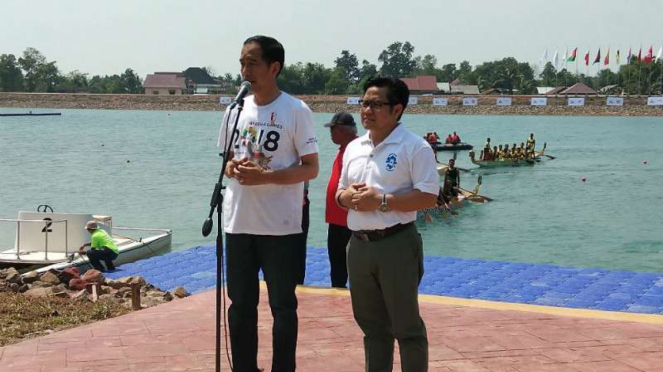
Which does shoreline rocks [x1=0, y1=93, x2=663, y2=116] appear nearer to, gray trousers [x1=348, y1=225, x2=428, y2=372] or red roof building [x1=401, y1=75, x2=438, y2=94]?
red roof building [x1=401, y1=75, x2=438, y2=94]

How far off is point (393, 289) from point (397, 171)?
53cm

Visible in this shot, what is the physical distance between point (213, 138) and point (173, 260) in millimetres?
60267

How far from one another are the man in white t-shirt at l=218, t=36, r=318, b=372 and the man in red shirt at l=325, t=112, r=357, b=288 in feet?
4.84

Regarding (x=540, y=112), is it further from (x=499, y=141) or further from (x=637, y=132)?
(x=499, y=141)

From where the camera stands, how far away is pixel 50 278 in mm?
10359

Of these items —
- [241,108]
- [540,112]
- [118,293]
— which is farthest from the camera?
[540,112]

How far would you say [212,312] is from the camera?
616 cm

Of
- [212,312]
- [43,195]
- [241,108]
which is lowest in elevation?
[43,195]

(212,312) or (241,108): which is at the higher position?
(241,108)

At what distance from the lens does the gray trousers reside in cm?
400

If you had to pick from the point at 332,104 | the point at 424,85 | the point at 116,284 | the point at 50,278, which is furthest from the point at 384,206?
the point at 424,85

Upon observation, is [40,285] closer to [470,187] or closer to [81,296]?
[81,296]

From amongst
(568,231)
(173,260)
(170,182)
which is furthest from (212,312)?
(170,182)

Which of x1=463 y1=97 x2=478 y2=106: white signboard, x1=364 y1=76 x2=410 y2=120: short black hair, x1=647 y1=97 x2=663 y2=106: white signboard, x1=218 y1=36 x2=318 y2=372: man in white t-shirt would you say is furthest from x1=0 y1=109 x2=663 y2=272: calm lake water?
x1=463 y1=97 x2=478 y2=106: white signboard
